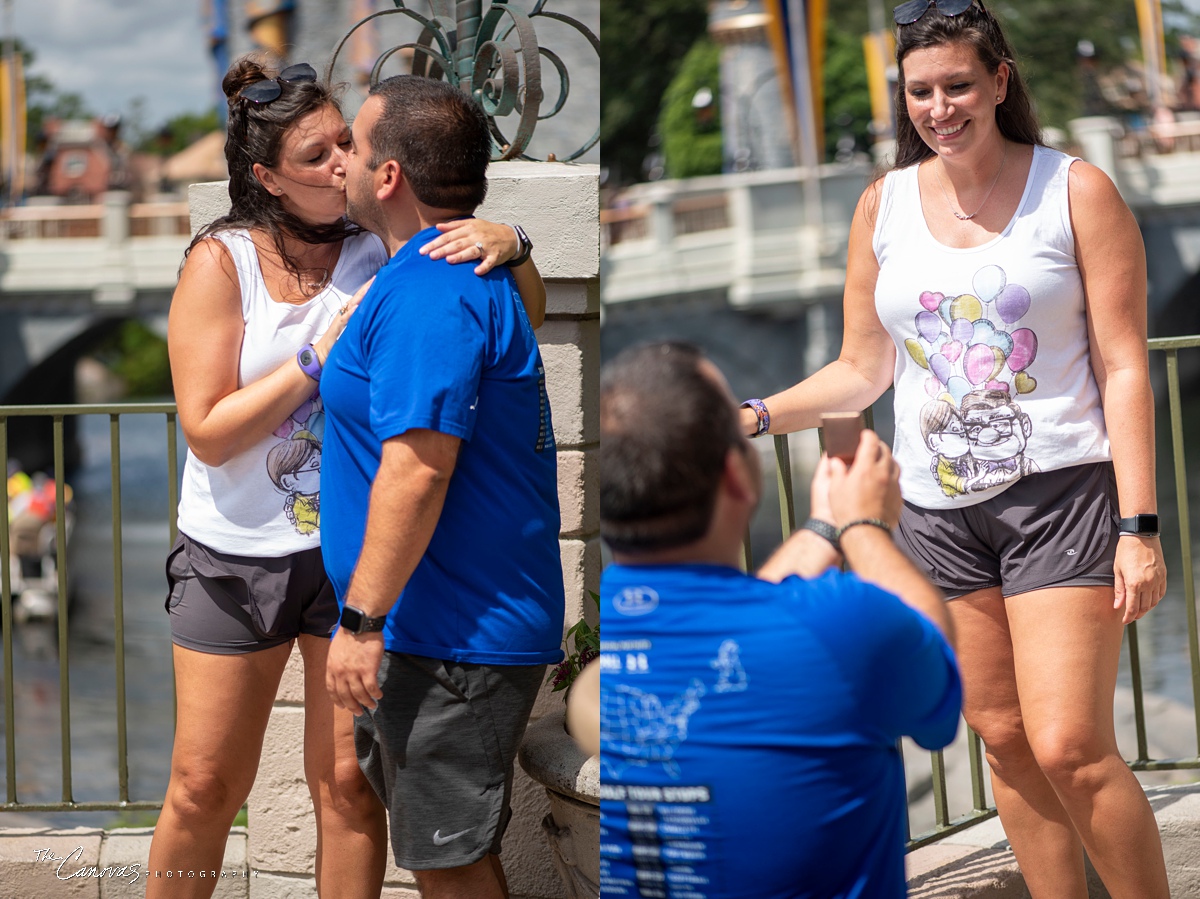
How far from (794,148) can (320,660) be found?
1.09 meters

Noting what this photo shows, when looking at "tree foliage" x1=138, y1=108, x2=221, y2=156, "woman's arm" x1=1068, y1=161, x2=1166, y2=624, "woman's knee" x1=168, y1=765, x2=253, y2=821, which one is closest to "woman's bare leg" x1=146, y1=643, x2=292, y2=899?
"woman's knee" x1=168, y1=765, x2=253, y2=821

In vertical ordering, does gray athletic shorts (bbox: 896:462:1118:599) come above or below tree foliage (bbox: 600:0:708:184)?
below

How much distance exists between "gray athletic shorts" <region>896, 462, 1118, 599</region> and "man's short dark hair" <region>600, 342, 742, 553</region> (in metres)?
0.52

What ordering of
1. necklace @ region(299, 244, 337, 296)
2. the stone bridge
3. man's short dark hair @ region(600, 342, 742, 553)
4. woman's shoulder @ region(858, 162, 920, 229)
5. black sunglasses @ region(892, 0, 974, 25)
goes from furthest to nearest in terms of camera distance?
necklace @ region(299, 244, 337, 296), woman's shoulder @ region(858, 162, 920, 229), black sunglasses @ region(892, 0, 974, 25), the stone bridge, man's short dark hair @ region(600, 342, 742, 553)

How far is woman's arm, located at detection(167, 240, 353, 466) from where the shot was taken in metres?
1.86

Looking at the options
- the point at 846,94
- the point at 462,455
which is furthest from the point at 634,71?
the point at 846,94

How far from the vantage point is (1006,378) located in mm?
1441

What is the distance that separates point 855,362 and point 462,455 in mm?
508

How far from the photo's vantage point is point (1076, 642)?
158 cm

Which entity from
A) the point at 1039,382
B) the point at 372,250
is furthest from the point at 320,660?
Result: the point at 1039,382

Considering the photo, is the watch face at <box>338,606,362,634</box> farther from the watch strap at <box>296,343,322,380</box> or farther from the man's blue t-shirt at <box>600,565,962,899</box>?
the man's blue t-shirt at <box>600,565,962,899</box>

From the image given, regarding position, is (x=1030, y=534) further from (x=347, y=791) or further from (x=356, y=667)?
(x=347, y=791)

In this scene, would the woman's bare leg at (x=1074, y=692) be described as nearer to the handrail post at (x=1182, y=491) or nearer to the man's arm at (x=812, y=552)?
the man's arm at (x=812, y=552)

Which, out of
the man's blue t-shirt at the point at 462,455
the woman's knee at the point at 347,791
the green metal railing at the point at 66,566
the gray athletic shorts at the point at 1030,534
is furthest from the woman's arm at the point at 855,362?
the green metal railing at the point at 66,566
